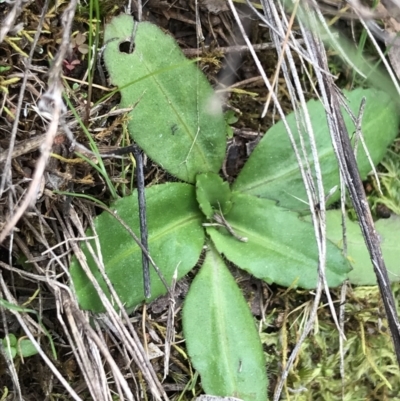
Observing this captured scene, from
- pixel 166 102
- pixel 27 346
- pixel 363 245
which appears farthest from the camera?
pixel 363 245

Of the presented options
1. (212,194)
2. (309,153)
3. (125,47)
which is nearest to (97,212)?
(212,194)

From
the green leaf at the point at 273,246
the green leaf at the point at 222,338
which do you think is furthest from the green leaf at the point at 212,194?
the green leaf at the point at 222,338

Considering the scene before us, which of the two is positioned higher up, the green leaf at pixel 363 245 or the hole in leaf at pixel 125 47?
the hole in leaf at pixel 125 47

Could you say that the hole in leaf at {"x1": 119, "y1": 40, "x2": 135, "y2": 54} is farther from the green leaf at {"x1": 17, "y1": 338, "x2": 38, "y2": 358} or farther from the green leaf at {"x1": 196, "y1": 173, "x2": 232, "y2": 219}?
the green leaf at {"x1": 17, "y1": 338, "x2": 38, "y2": 358}

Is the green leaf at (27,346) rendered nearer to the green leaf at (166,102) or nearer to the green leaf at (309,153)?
the green leaf at (166,102)

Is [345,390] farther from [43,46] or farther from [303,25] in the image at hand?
[43,46]

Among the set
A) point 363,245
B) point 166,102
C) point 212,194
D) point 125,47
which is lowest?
point 363,245

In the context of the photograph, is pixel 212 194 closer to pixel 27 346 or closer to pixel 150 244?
pixel 150 244

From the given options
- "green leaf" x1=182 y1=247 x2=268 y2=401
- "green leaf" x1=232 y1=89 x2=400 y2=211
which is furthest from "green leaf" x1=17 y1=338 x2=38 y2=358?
"green leaf" x1=232 y1=89 x2=400 y2=211
